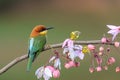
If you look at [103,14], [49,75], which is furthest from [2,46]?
[49,75]

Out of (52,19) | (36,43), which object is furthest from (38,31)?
(52,19)

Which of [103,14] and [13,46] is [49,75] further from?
[103,14]

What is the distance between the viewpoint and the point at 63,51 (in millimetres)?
2164

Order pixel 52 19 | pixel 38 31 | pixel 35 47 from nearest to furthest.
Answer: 1. pixel 35 47
2. pixel 38 31
3. pixel 52 19

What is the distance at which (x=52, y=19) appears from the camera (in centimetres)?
1127

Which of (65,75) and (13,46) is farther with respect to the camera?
(13,46)

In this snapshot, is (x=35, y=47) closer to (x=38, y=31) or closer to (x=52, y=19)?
(x=38, y=31)

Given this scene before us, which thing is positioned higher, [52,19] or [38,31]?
[38,31]

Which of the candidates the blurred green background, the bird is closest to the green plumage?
the bird

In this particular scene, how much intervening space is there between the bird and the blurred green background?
5.01 metres

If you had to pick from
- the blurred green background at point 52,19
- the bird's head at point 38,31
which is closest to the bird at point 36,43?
the bird's head at point 38,31

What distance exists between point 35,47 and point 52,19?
29.0 feet

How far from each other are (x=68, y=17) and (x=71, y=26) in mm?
1046

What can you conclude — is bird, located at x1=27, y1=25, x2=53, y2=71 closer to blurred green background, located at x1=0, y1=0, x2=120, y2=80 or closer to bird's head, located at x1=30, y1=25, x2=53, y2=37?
bird's head, located at x1=30, y1=25, x2=53, y2=37
